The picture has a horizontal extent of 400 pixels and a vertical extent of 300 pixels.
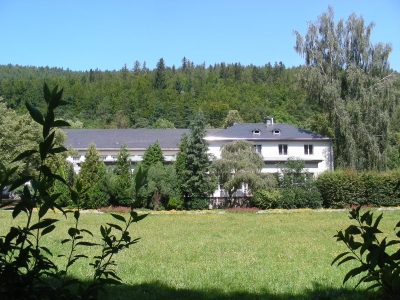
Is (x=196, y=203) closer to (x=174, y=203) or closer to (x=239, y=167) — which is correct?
(x=174, y=203)

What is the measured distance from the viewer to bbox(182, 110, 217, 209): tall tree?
2920cm

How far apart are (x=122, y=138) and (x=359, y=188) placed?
3263 cm

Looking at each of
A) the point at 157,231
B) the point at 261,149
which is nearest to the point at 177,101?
the point at 261,149

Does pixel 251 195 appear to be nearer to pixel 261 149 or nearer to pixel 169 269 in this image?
pixel 261 149

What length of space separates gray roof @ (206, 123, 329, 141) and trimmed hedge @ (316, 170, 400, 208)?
26.1 feet

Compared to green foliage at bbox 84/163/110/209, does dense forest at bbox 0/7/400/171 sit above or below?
above

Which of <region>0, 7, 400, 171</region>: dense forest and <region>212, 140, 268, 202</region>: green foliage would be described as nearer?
<region>212, 140, 268, 202</region>: green foliage

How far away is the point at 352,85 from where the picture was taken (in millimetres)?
31109

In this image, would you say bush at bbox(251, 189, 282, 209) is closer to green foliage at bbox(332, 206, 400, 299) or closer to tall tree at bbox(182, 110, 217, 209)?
tall tree at bbox(182, 110, 217, 209)

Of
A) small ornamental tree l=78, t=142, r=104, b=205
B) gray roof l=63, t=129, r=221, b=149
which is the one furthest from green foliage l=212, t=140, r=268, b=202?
gray roof l=63, t=129, r=221, b=149

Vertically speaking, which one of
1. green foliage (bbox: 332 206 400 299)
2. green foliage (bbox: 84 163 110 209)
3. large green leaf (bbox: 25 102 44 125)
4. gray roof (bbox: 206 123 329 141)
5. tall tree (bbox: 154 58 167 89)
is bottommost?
green foliage (bbox: 84 163 110 209)

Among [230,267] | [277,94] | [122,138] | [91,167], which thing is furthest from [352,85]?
[277,94]

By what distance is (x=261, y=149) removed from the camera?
3628 centimetres

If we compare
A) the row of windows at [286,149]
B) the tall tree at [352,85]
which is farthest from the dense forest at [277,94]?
the row of windows at [286,149]
